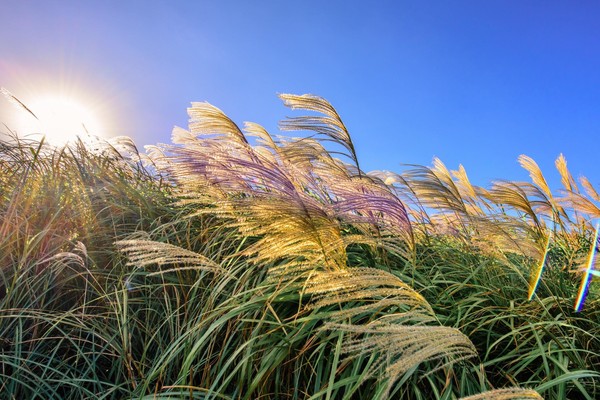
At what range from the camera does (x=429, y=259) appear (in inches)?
102

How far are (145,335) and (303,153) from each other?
1321 millimetres

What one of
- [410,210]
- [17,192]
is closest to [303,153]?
[410,210]

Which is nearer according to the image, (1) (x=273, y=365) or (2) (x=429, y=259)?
(1) (x=273, y=365)

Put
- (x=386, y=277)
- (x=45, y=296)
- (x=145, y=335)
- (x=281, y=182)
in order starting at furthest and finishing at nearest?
(x=45, y=296) < (x=145, y=335) < (x=281, y=182) < (x=386, y=277)

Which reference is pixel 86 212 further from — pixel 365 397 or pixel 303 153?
pixel 365 397

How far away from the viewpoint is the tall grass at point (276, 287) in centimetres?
147

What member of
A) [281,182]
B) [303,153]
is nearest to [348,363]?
[281,182]

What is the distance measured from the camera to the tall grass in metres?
1.47

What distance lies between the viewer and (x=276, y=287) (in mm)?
1884

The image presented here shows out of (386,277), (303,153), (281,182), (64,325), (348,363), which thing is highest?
(303,153)

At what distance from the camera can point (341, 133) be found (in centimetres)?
255

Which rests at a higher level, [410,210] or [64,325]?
[410,210]

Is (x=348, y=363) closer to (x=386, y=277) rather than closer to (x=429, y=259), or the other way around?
(x=386, y=277)

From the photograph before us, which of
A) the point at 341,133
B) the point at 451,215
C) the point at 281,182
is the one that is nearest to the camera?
the point at 281,182
